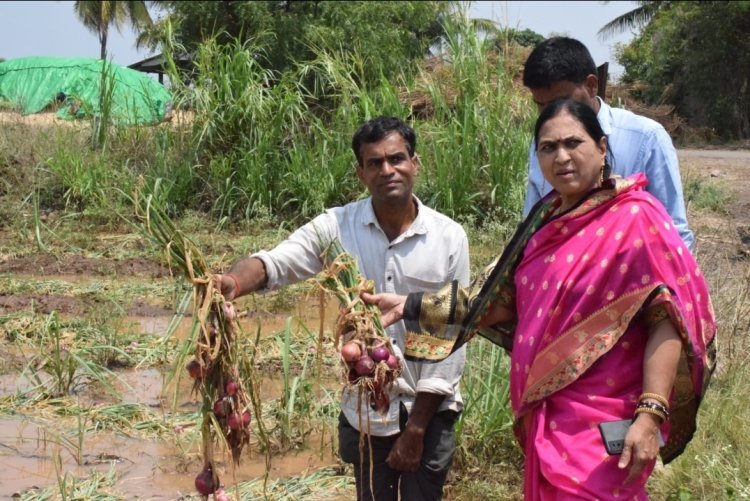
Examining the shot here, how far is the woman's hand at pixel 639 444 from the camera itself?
195cm

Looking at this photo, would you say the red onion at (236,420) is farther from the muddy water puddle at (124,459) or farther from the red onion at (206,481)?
the muddy water puddle at (124,459)

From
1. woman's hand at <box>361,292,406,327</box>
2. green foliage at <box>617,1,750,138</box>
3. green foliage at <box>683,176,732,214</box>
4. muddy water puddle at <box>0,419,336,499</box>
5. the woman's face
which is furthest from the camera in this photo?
green foliage at <box>617,1,750,138</box>

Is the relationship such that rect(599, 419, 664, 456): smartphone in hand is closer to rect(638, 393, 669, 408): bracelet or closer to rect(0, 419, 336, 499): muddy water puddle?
rect(638, 393, 669, 408): bracelet

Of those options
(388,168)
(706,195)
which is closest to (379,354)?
(388,168)

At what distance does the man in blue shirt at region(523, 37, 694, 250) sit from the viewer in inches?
103

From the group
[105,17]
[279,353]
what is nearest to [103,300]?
[279,353]

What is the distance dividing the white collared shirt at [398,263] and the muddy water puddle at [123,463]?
1.56m

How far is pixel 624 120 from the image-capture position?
2773mm

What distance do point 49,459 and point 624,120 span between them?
10.0 feet

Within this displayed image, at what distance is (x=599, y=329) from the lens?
2.06 m

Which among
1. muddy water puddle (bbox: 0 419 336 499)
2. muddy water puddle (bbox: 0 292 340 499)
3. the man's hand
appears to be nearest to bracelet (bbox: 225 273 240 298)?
the man's hand

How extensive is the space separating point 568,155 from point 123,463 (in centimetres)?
290

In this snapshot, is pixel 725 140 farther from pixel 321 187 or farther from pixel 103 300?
pixel 103 300

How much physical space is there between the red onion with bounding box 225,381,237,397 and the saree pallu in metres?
0.70
